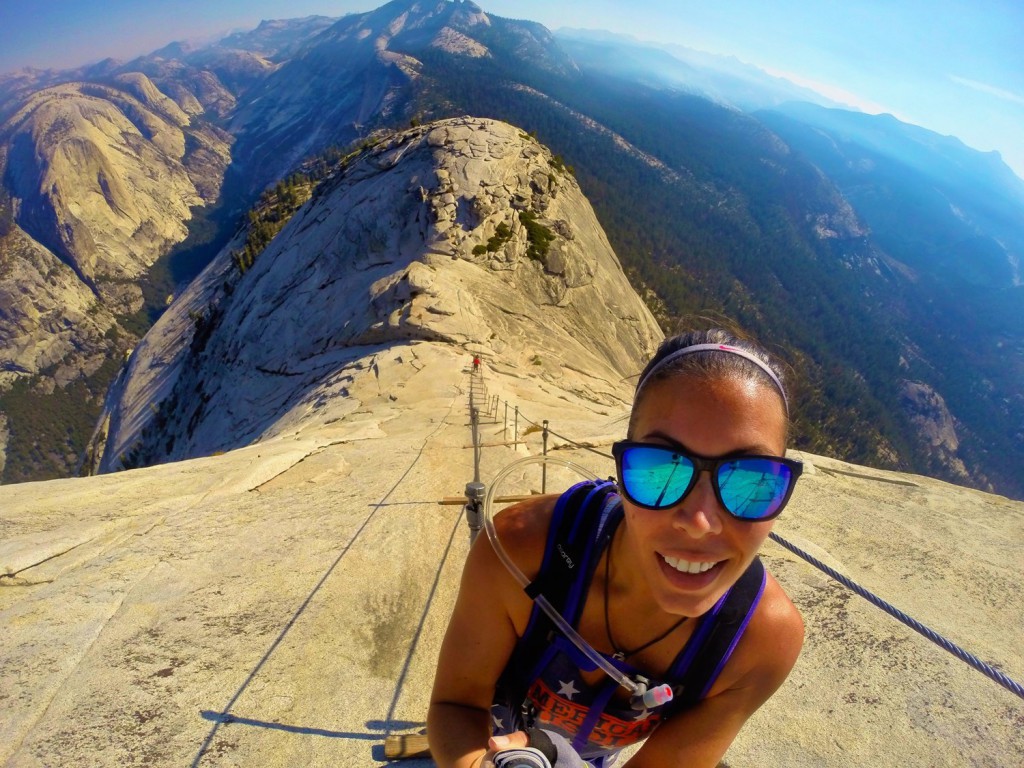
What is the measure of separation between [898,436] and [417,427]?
555 feet

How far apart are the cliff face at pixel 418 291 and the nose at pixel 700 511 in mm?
18963

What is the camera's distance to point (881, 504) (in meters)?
9.65

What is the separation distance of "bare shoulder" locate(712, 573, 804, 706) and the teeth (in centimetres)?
67

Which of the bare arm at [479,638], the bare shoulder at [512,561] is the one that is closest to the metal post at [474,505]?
the bare arm at [479,638]

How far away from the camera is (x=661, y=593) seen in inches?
91.6

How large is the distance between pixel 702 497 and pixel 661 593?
18.9 inches

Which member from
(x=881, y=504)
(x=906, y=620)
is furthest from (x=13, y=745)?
(x=881, y=504)

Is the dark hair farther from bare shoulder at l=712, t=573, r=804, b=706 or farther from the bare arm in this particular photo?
bare shoulder at l=712, t=573, r=804, b=706

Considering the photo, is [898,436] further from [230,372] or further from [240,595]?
[240,595]

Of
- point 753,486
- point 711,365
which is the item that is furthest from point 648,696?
point 711,365

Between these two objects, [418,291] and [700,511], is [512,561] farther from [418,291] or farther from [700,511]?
[418,291]

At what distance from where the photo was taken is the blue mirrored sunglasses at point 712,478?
7.41 feet

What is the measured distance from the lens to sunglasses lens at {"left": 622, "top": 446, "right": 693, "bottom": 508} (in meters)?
2.27

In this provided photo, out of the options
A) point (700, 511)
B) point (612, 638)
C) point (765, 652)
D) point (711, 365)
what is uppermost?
point (711, 365)
